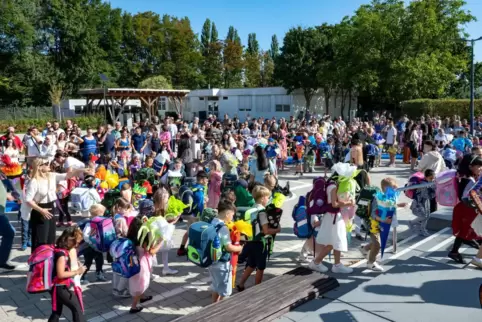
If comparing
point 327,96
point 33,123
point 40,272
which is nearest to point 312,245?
point 40,272

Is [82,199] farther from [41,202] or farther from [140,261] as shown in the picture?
[140,261]

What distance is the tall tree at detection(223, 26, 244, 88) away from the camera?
65125 mm

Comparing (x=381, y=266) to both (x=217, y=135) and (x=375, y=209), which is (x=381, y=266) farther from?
(x=217, y=135)

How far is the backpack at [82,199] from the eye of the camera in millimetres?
7441

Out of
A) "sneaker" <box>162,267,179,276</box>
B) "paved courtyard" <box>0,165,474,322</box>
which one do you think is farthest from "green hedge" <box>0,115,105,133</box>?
"sneaker" <box>162,267,179,276</box>

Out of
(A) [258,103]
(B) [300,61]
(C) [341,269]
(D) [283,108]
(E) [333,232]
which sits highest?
(B) [300,61]

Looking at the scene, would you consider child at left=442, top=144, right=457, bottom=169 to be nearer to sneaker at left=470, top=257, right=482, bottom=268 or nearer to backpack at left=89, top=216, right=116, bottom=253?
sneaker at left=470, top=257, right=482, bottom=268

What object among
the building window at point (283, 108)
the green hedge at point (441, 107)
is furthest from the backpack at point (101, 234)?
the building window at point (283, 108)

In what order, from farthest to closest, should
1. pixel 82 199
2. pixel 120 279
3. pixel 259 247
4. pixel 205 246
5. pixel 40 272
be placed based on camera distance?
pixel 82 199, pixel 120 279, pixel 259 247, pixel 205 246, pixel 40 272

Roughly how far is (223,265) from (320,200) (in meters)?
1.63

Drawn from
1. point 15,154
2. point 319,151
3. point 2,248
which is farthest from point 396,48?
point 2,248

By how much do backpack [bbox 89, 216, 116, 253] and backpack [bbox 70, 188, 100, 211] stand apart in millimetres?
2258

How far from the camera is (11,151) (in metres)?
9.76

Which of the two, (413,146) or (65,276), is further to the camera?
(413,146)
